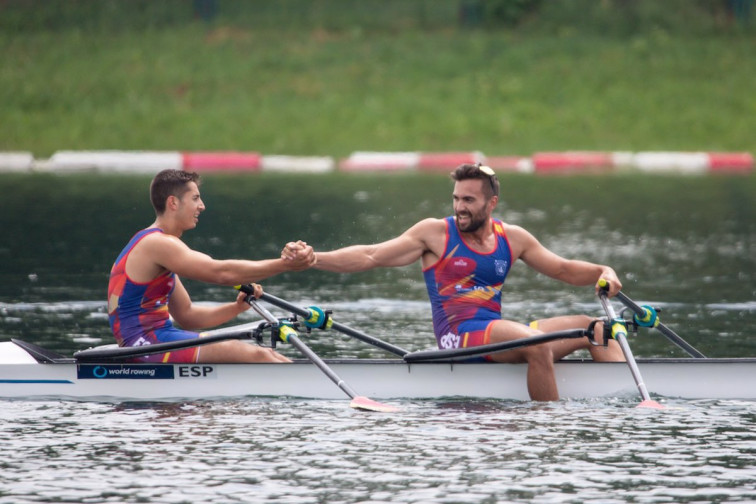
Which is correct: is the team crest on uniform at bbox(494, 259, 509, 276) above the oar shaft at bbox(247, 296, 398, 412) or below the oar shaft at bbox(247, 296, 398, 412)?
above

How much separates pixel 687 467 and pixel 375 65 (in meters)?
28.7

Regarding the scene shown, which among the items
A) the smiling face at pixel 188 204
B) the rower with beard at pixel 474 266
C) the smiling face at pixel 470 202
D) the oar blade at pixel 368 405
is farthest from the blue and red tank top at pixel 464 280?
the smiling face at pixel 188 204

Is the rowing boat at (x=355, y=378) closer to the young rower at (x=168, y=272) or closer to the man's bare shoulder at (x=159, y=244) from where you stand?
the young rower at (x=168, y=272)

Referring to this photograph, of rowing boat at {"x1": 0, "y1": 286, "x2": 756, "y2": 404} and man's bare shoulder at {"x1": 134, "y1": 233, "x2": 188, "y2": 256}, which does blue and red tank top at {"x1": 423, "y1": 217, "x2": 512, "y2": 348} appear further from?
man's bare shoulder at {"x1": 134, "y1": 233, "x2": 188, "y2": 256}

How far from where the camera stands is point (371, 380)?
10.4m

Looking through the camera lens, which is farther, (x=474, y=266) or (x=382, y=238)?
(x=382, y=238)

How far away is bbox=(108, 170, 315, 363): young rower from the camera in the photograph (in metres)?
10.2

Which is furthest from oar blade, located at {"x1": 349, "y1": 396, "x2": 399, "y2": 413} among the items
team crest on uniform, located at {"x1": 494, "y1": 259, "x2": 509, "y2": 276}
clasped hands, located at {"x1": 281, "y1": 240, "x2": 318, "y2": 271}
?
team crest on uniform, located at {"x1": 494, "y1": 259, "x2": 509, "y2": 276}

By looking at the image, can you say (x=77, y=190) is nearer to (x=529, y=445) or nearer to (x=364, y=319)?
(x=364, y=319)

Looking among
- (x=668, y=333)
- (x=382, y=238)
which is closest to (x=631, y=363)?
(x=668, y=333)

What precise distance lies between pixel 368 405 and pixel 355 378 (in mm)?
395

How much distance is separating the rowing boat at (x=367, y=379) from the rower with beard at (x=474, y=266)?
0.20 m

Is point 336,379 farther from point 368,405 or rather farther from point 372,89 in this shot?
point 372,89

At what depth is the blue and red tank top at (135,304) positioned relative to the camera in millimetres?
10344
